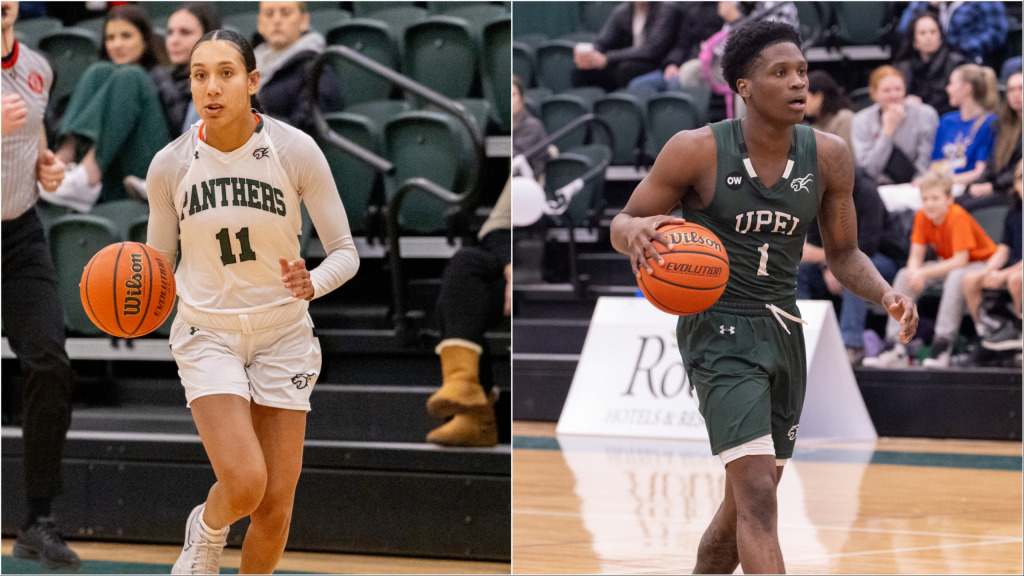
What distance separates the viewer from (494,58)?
557 centimetres

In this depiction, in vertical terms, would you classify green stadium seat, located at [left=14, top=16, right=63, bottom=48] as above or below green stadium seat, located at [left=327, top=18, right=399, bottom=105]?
above

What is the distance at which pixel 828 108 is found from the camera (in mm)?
7961

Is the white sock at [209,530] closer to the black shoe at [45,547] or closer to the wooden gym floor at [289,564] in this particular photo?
the wooden gym floor at [289,564]

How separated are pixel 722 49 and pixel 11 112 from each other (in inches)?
192

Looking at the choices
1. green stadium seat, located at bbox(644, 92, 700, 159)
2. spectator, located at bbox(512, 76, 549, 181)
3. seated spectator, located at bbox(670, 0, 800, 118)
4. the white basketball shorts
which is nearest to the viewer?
the white basketball shorts

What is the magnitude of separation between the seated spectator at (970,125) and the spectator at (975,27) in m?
0.47

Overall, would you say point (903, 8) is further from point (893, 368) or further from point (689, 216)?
point (689, 216)

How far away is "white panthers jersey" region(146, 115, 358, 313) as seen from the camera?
324 cm

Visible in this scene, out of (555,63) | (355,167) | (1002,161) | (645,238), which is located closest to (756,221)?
(645,238)

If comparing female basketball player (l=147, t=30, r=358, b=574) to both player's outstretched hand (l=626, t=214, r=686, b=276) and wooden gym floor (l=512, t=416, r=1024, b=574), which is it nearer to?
player's outstretched hand (l=626, t=214, r=686, b=276)

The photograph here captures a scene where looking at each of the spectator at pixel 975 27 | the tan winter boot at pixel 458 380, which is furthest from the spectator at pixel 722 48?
the tan winter boot at pixel 458 380

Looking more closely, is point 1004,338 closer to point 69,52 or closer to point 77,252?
point 77,252

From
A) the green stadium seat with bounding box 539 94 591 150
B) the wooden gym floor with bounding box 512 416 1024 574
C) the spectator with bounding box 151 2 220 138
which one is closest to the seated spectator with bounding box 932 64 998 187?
the wooden gym floor with bounding box 512 416 1024 574

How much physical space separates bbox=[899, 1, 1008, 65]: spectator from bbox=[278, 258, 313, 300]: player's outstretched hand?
655 centimetres
